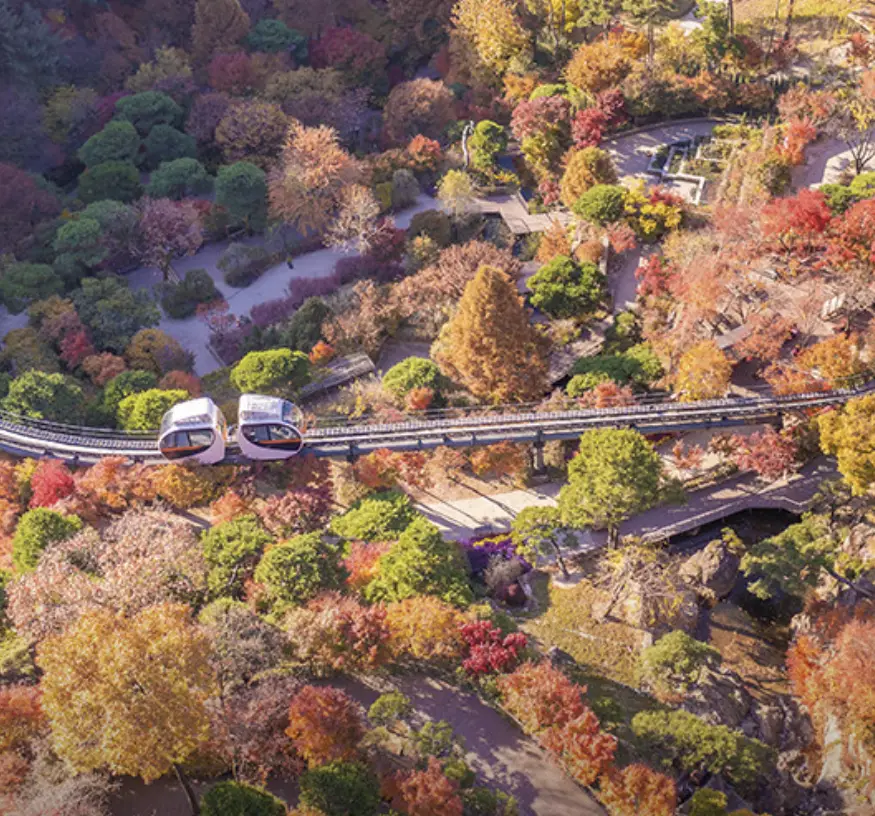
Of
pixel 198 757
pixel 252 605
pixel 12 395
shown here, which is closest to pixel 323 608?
pixel 252 605

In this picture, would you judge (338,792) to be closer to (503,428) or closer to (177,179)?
(503,428)

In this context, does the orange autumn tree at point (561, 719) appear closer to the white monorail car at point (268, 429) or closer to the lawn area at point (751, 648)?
the lawn area at point (751, 648)

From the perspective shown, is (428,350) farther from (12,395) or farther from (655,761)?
(655,761)

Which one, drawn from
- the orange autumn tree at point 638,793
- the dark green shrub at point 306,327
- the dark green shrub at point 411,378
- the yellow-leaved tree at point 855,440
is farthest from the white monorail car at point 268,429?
the yellow-leaved tree at point 855,440

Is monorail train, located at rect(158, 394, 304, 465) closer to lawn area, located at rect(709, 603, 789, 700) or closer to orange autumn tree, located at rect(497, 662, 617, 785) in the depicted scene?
orange autumn tree, located at rect(497, 662, 617, 785)

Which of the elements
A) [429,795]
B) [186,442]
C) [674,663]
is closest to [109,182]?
[186,442]

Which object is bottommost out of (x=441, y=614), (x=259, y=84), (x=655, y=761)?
(x=655, y=761)

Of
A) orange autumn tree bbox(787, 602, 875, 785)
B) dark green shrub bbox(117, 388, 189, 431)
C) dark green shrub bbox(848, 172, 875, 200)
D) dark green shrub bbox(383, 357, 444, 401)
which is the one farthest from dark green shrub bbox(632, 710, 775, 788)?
dark green shrub bbox(848, 172, 875, 200)
